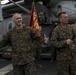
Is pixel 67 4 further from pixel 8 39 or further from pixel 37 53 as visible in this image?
pixel 8 39

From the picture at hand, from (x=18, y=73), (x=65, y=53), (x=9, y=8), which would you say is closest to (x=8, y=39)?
(x=18, y=73)

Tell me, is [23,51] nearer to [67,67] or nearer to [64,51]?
[64,51]

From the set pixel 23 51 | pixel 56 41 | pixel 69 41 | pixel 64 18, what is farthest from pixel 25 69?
pixel 64 18

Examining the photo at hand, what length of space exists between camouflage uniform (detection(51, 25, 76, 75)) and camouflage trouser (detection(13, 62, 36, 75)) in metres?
0.61

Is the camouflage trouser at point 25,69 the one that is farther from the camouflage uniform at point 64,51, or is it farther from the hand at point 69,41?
the hand at point 69,41

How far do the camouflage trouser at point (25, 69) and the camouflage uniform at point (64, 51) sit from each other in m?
0.61

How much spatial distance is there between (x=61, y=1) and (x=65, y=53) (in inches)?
352

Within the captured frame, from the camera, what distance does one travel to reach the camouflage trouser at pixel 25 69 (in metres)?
6.44

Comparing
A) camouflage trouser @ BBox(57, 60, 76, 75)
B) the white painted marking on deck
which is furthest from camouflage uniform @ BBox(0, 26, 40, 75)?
the white painted marking on deck

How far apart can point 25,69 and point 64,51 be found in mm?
854

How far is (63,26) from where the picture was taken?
6.73 meters

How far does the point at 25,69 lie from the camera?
6.48 meters

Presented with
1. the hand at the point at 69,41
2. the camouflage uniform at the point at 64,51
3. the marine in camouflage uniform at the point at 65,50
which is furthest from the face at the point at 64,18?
the hand at the point at 69,41

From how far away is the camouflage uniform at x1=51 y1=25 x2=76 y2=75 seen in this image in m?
6.66
